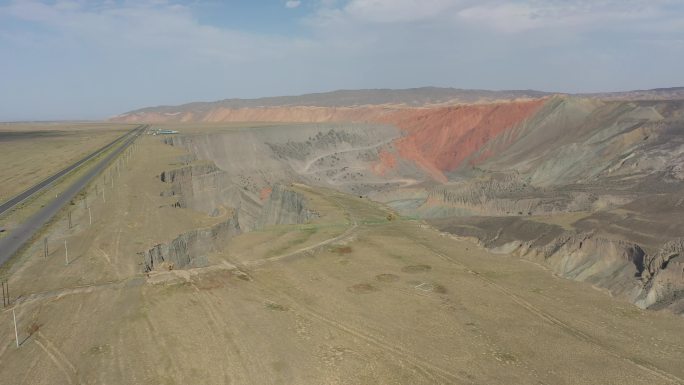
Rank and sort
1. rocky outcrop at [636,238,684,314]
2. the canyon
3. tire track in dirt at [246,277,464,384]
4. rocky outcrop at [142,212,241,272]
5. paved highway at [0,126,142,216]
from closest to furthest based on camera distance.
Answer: tire track in dirt at [246,277,464,384] < rocky outcrop at [142,212,241,272] < rocky outcrop at [636,238,684,314] < paved highway at [0,126,142,216] < the canyon

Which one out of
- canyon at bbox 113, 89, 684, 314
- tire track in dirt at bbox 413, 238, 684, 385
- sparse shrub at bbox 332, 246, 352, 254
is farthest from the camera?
canyon at bbox 113, 89, 684, 314

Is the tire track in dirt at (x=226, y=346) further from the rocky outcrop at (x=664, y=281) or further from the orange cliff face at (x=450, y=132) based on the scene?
the orange cliff face at (x=450, y=132)

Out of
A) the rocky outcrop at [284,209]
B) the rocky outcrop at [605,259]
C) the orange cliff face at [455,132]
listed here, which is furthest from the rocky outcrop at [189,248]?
the orange cliff face at [455,132]

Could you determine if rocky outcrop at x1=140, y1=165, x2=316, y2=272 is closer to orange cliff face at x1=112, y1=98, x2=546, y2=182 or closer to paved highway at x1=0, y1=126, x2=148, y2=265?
paved highway at x1=0, y1=126, x2=148, y2=265

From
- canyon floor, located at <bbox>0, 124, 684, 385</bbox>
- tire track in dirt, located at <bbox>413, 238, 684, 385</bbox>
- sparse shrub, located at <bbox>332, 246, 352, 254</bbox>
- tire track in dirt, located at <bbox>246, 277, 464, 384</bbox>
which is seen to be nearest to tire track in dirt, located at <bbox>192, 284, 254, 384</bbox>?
canyon floor, located at <bbox>0, 124, 684, 385</bbox>

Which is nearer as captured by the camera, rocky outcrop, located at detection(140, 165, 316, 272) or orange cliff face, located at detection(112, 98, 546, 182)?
rocky outcrop, located at detection(140, 165, 316, 272)

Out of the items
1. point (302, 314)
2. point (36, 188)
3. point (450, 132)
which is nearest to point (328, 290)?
point (302, 314)

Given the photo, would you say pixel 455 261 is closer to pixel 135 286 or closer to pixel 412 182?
pixel 135 286

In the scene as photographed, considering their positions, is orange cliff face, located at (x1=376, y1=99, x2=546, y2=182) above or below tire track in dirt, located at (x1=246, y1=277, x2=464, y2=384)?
above

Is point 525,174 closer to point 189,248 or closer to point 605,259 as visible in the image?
point 605,259
